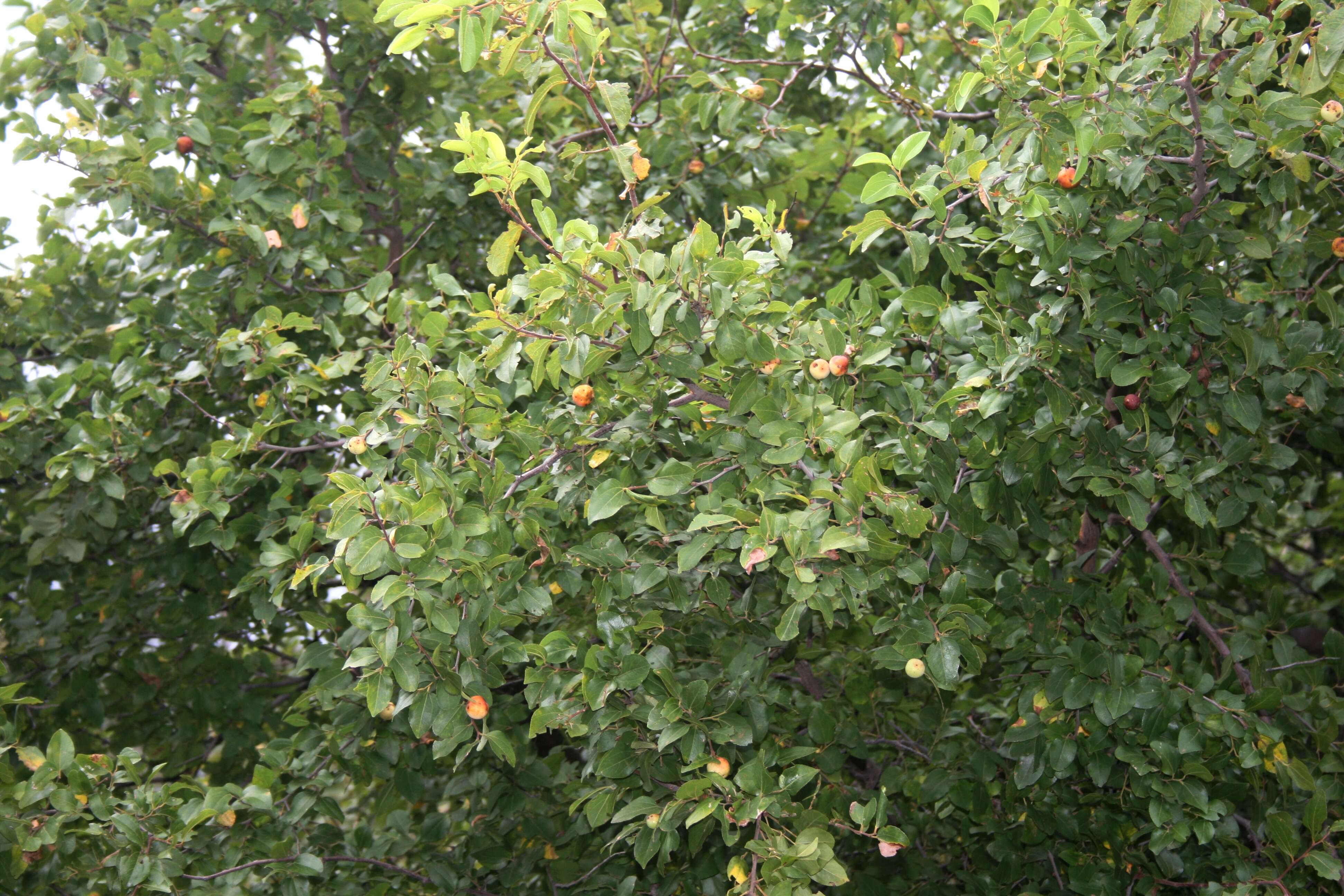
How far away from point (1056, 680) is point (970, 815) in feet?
1.82

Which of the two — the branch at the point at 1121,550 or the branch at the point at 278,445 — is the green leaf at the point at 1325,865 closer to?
the branch at the point at 1121,550

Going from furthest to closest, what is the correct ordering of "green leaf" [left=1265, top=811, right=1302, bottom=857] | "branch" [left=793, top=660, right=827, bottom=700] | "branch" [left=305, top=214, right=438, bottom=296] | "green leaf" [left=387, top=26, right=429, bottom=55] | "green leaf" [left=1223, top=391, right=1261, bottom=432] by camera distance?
"branch" [left=305, top=214, right=438, bottom=296] < "branch" [left=793, top=660, right=827, bottom=700] < "green leaf" [left=1223, top=391, right=1261, bottom=432] < "green leaf" [left=1265, top=811, right=1302, bottom=857] < "green leaf" [left=387, top=26, right=429, bottom=55]

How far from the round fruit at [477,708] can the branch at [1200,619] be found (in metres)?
1.48

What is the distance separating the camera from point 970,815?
9.05 ft

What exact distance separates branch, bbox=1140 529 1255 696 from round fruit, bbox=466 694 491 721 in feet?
4.86

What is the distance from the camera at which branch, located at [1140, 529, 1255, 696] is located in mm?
2527

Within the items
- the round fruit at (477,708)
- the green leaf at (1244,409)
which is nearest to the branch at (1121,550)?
the green leaf at (1244,409)

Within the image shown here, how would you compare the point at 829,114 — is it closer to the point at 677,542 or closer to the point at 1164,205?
the point at 1164,205

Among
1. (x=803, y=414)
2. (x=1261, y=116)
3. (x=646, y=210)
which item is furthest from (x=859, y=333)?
(x=1261, y=116)

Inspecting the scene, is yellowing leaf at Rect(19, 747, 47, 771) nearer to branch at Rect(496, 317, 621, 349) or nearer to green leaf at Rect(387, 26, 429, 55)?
branch at Rect(496, 317, 621, 349)

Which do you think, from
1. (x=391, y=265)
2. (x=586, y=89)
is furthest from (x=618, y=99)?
(x=391, y=265)

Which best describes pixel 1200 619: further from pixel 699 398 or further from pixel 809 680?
pixel 699 398

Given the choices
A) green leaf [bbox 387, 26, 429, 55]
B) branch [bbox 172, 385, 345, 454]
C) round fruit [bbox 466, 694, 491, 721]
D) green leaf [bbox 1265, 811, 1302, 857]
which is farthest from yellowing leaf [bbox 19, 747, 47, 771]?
green leaf [bbox 1265, 811, 1302, 857]

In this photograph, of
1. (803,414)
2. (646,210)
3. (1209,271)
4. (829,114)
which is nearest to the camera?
(803,414)
